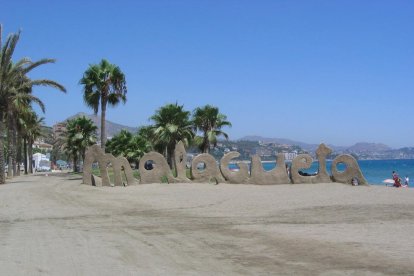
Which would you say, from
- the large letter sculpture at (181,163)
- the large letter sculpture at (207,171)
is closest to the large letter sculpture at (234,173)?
the large letter sculpture at (207,171)

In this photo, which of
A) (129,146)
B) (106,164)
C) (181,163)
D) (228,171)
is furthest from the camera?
(129,146)

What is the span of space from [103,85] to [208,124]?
442 inches

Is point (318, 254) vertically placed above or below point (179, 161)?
below

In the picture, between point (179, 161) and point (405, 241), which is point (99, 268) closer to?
point (405, 241)

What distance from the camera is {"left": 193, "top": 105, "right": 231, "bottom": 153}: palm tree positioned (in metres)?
43.5

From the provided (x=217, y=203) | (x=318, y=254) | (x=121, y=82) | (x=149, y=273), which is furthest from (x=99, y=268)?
(x=121, y=82)

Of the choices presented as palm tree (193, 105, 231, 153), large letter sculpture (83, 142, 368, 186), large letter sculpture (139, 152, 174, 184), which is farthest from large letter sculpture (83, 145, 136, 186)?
palm tree (193, 105, 231, 153)

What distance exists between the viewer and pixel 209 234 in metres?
11.6

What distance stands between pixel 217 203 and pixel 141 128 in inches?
1782

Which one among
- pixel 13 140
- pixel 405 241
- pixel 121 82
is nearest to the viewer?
pixel 405 241

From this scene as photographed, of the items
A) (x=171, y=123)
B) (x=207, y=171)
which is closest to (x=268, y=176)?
(x=207, y=171)

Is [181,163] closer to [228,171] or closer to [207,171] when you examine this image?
[207,171]

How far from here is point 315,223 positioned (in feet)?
43.7

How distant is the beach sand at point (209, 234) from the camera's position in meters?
8.30
